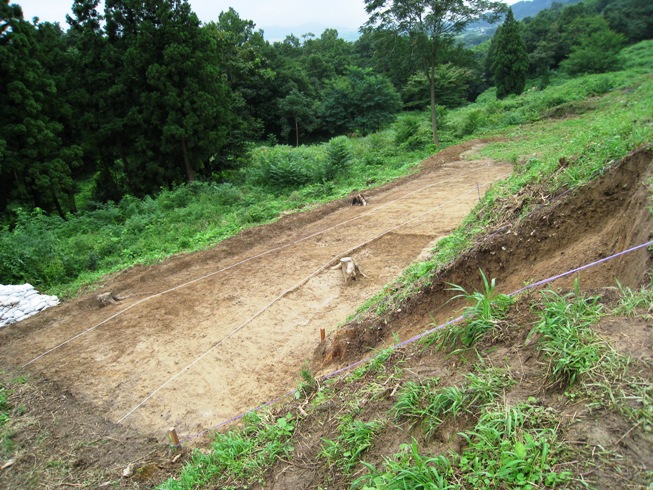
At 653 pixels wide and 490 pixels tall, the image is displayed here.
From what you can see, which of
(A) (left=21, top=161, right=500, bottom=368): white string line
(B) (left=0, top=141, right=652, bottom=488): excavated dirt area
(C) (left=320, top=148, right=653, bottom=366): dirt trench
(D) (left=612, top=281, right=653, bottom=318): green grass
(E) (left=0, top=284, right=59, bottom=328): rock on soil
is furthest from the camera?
(E) (left=0, top=284, right=59, bottom=328): rock on soil

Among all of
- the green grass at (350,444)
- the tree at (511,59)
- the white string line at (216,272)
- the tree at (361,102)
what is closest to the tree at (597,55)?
the tree at (511,59)

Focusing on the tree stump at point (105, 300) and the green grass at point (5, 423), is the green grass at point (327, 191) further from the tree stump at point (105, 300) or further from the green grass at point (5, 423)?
the green grass at point (5, 423)

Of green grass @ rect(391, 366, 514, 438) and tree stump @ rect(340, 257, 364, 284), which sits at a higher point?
green grass @ rect(391, 366, 514, 438)

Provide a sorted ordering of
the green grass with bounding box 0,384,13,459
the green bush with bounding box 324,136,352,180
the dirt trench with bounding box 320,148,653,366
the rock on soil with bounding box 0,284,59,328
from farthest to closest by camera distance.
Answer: the green bush with bounding box 324,136,352,180 < the rock on soil with bounding box 0,284,59,328 < the green grass with bounding box 0,384,13,459 < the dirt trench with bounding box 320,148,653,366

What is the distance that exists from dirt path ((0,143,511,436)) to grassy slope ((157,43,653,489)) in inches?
56.2

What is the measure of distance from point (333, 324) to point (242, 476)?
9.68ft

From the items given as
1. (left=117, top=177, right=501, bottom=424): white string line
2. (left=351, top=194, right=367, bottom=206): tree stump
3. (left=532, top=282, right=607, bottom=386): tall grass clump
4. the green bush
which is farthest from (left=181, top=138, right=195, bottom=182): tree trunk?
(left=532, top=282, right=607, bottom=386): tall grass clump

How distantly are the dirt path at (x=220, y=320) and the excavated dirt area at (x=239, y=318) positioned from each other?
0.08 feet

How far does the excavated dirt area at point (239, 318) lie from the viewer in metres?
3.72

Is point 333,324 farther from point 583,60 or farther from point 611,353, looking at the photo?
point 583,60

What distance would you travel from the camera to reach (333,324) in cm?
568

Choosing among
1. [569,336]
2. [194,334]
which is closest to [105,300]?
[194,334]

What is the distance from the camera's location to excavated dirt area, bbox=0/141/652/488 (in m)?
3.72

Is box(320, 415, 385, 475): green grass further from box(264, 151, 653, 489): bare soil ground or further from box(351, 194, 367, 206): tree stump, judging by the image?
box(351, 194, 367, 206): tree stump
